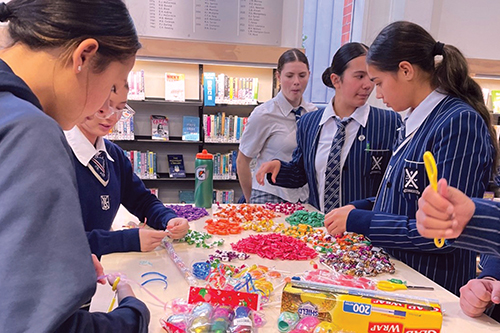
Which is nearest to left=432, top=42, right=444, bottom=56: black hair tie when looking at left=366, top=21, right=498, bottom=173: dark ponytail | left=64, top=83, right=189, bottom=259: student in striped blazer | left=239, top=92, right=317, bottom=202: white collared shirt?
left=366, top=21, right=498, bottom=173: dark ponytail

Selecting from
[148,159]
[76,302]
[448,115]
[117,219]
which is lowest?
[148,159]

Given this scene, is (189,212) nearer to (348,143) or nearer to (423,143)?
(348,143)

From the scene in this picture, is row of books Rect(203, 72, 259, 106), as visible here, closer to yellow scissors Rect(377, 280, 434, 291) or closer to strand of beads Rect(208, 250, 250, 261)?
strand of beads Rect(208, 250, 250, 261)

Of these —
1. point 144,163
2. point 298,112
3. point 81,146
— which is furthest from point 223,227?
point 144,163

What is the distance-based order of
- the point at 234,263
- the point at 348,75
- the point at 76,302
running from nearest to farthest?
the point at 76,302 → the point at 234,263 → the point at 348,75

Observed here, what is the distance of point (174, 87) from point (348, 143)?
9.41 ft

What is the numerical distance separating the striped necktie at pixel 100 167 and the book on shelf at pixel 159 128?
3099mm

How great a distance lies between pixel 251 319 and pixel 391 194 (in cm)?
95

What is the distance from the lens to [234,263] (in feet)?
4.49

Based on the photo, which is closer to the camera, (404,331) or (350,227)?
(404,331)

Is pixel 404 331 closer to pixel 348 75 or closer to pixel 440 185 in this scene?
pixel 440 185

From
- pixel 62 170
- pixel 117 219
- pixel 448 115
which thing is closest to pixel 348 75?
pixel 448 115

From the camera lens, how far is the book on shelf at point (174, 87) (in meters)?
4.52

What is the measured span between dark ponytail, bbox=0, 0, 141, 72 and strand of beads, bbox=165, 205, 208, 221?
1.22 m
